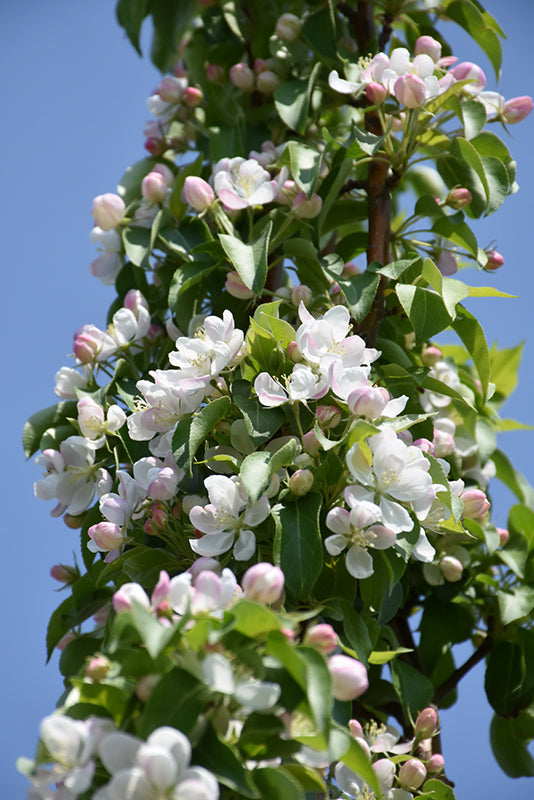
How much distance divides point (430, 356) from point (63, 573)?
0.82m

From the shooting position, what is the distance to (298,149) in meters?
1.65

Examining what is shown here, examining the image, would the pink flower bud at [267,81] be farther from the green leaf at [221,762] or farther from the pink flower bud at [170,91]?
the green leaf at [221,762]

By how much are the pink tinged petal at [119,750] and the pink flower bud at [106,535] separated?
48 centimetres

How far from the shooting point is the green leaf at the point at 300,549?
120 centimetres

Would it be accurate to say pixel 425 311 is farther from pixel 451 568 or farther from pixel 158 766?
pixel 158 766

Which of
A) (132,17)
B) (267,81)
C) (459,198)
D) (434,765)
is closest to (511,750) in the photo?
(434,765)

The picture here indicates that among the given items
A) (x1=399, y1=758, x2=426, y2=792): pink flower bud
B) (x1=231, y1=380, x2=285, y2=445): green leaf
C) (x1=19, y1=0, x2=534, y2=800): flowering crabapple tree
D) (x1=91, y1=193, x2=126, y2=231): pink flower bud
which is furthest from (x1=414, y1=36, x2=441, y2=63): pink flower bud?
(x1=399, y1=758, x2=426, y2=792): pink flower bud

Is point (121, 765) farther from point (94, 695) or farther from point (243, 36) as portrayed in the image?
point (243, 36)

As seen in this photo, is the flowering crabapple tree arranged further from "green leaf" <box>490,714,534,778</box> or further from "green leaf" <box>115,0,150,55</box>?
"green leaf" <box>115,0,150,55</box>

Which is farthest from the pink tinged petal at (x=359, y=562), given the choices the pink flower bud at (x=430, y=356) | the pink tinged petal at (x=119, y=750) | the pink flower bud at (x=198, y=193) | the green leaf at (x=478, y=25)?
the green leaf at (x=478, y=25)

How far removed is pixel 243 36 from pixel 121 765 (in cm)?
183

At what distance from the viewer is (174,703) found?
36.8 inches

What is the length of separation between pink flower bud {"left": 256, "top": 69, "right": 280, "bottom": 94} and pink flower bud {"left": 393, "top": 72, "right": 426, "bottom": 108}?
51 cm

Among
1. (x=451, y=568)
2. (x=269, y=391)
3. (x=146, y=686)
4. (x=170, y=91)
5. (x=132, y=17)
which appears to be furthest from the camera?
(x=132, y=17)
